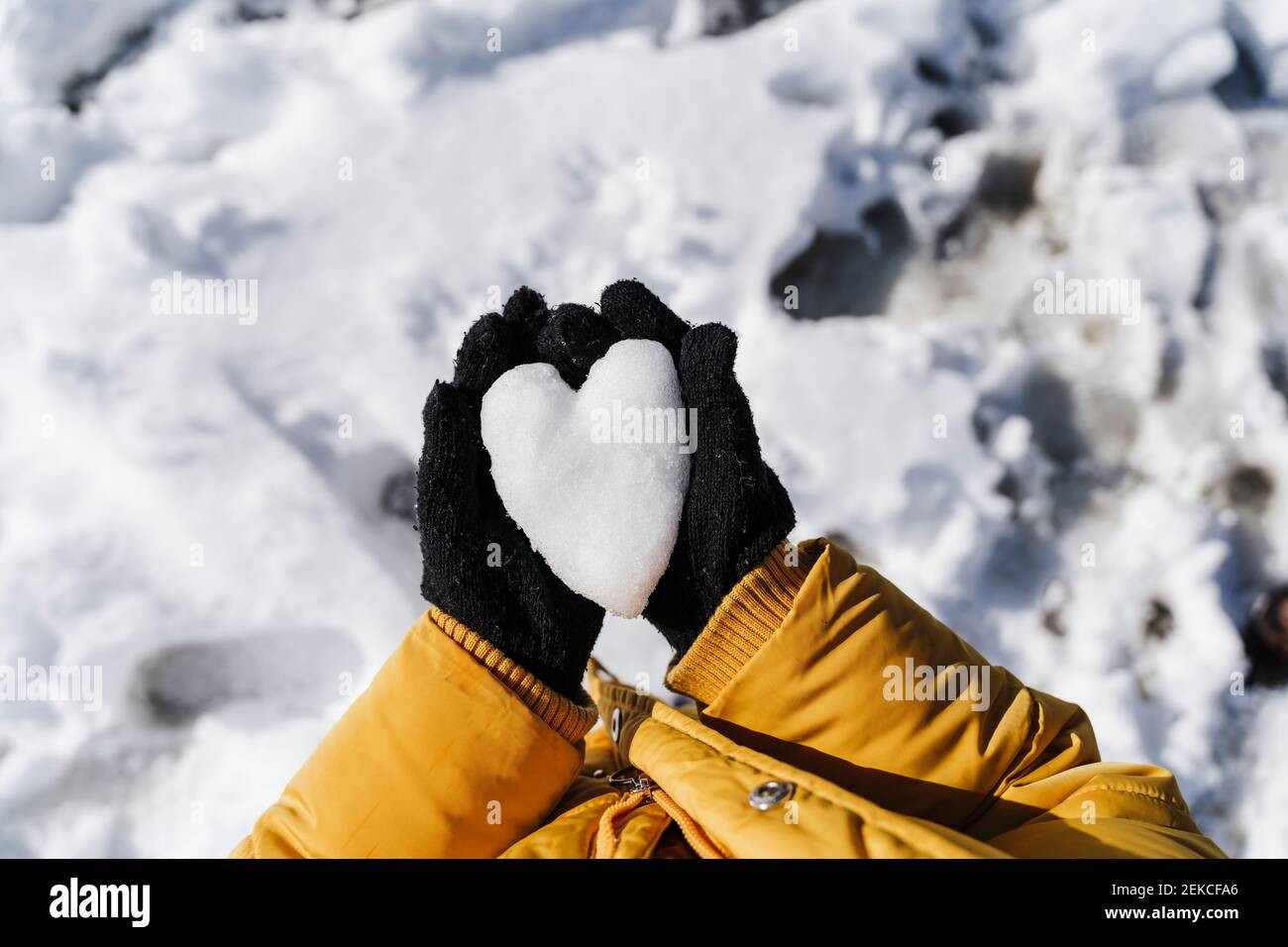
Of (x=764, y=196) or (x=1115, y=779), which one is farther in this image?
(x=764, y=196)

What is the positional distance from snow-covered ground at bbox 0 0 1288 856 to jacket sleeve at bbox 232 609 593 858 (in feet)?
2.24

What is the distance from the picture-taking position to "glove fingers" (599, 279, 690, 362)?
1125 millimetres

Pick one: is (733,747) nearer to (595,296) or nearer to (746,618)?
(746,618)

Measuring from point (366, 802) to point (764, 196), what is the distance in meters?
1.65

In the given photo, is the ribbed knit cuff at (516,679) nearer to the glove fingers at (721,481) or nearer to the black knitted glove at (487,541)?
the black knitted glove at (487,541)

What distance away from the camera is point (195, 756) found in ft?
5.47

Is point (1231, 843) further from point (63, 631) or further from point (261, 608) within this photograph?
point (63, 631)

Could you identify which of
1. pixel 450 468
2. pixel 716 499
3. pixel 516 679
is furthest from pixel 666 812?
pixel 450 468

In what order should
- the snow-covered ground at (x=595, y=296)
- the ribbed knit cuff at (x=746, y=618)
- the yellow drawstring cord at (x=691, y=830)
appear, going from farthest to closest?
the snow-covered ground at (x=595, y=296), the ribbed knit cuff at (x=746, y=618), the yellow drawstring cord at (x=691, y=830)

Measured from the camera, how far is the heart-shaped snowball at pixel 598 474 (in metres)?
1.04

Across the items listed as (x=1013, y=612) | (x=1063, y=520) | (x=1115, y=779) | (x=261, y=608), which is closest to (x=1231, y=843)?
(x=1013, y=612)

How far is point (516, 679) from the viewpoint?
1043 mm

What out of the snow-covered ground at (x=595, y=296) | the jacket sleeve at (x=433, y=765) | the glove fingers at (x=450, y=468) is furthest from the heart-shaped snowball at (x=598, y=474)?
the snow-covered ground at (x=595, y=296)
